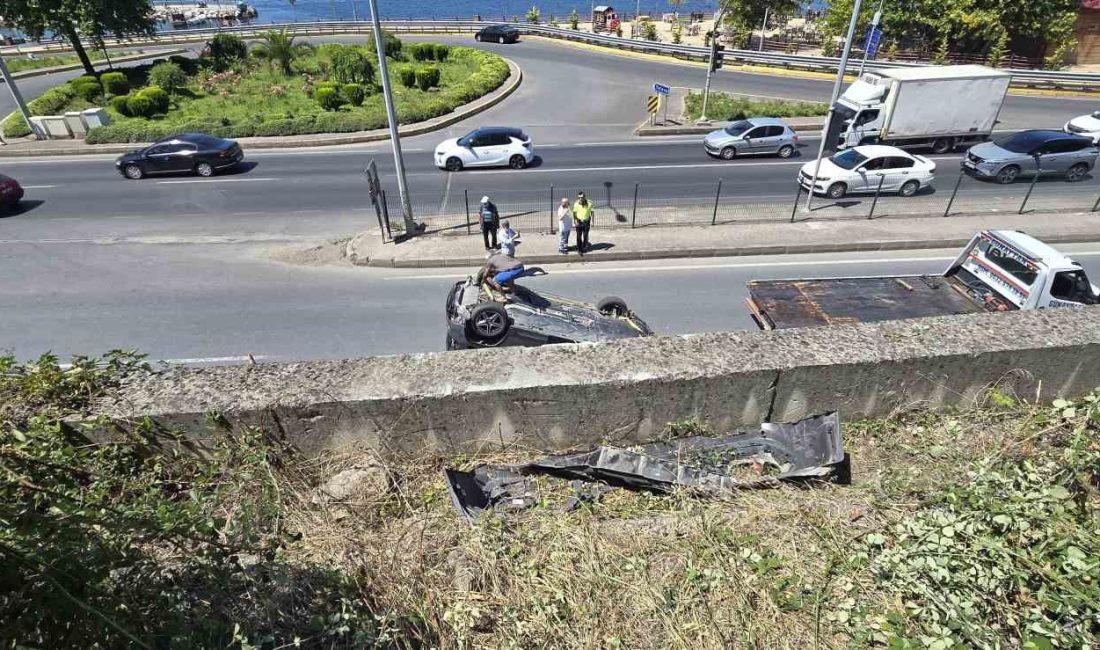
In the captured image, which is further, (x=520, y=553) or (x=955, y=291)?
(x=955, y=291)

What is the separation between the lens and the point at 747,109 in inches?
1121

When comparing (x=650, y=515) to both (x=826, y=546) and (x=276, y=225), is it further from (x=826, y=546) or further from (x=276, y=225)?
(x=276, y=225)

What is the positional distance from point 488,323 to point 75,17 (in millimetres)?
35490

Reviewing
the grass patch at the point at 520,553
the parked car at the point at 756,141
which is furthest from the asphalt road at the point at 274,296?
the parked car at the point at 756,141

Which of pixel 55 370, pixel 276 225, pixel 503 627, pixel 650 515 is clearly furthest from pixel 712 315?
pixel 276 225

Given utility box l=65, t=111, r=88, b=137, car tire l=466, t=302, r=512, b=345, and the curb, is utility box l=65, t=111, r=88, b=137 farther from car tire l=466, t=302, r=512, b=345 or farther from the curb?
car tire l=466, t=302, r=512, b=345

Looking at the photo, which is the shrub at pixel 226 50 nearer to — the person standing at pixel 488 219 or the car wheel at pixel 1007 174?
the person standing at pixel 488 219

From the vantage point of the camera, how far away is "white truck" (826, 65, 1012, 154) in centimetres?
2186

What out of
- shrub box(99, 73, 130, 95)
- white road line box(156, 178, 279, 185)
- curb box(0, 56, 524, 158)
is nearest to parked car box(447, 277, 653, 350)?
white road line box(156, 178, 279, 185)

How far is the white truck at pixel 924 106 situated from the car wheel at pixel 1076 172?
4613 mm

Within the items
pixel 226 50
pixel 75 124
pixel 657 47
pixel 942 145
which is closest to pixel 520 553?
pixel 942 145

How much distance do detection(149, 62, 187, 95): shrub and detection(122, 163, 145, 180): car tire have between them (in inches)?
558

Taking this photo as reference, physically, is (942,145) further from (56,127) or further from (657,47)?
(56,127)

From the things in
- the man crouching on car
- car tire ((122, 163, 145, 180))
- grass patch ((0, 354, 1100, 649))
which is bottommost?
car tire ((122, 163, 145, 180))
